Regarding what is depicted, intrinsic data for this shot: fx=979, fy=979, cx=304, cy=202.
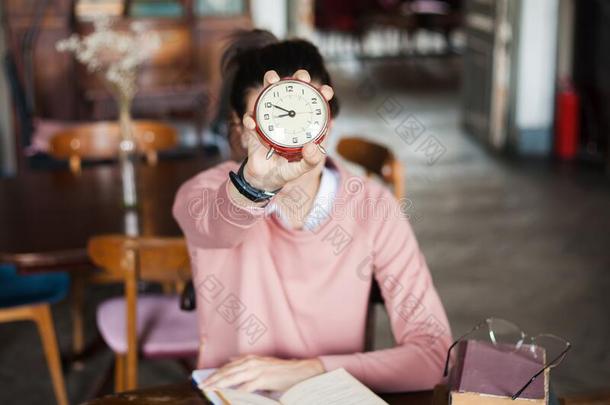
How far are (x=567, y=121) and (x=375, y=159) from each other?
3.64 meters

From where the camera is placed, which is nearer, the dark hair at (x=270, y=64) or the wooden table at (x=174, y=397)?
the wooden table at (x=174, y=397)

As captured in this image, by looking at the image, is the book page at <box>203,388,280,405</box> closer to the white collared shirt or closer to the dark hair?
the white collared shirt

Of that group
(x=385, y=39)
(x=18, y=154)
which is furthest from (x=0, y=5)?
(x=385, y=39)

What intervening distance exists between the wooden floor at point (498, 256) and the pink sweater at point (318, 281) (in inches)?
51.7

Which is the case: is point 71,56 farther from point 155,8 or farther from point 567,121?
point 567,121

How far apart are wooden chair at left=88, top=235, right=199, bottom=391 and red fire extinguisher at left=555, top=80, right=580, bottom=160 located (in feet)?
14.1

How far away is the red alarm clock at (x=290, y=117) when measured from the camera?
54.9 inches

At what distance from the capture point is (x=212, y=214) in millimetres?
1698

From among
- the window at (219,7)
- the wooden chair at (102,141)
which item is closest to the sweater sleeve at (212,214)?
the wooden chair at (102,141)

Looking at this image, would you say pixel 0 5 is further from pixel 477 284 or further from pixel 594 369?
pixel 594 369

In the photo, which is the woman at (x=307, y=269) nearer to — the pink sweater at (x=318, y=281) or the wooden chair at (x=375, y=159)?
the pink sweater at (x=318, y=281)

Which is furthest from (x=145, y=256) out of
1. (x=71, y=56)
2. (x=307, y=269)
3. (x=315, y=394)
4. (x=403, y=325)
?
(x=71, y=56)

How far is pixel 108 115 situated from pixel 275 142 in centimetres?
472

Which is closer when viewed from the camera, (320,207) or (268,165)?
(268,165)
